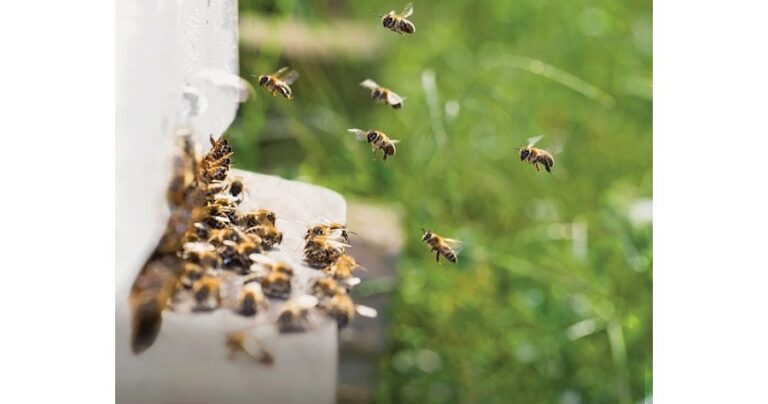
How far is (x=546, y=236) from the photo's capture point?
1312mm

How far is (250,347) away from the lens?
60cm

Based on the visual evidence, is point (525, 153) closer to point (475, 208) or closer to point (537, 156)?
point (537, 156)

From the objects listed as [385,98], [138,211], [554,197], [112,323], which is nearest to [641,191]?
[554,197]

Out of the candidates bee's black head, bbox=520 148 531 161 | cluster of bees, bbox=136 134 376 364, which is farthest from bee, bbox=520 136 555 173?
cluster of bees, bbox=136 134 376 364

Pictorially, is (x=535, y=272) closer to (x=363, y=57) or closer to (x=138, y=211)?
(x=363, y=57)

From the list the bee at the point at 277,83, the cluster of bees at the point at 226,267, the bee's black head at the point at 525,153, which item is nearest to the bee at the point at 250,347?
the cluster of bees at the point at 226,267

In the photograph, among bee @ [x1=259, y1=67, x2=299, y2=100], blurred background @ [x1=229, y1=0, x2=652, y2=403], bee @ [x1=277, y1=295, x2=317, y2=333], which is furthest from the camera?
blurred background @ [x1=229, y1=0, x2=652, y2=403]

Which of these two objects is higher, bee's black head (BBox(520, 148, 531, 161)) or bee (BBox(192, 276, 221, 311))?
bee's black head (BBox(520, 148, 531, 161))

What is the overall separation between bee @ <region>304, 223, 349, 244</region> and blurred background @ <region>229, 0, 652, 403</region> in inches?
14.1

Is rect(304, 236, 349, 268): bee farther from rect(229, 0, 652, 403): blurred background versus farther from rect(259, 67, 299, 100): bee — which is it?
rect(229, 0, 652, 403): blurred background

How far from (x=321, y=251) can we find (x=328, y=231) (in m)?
0.02

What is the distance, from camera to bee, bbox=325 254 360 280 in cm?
63

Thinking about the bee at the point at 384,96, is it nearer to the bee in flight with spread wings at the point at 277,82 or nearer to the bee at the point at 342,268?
the bee in flight with spread wings at the point at 277,82

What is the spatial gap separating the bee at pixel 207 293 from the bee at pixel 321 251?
6 cm
